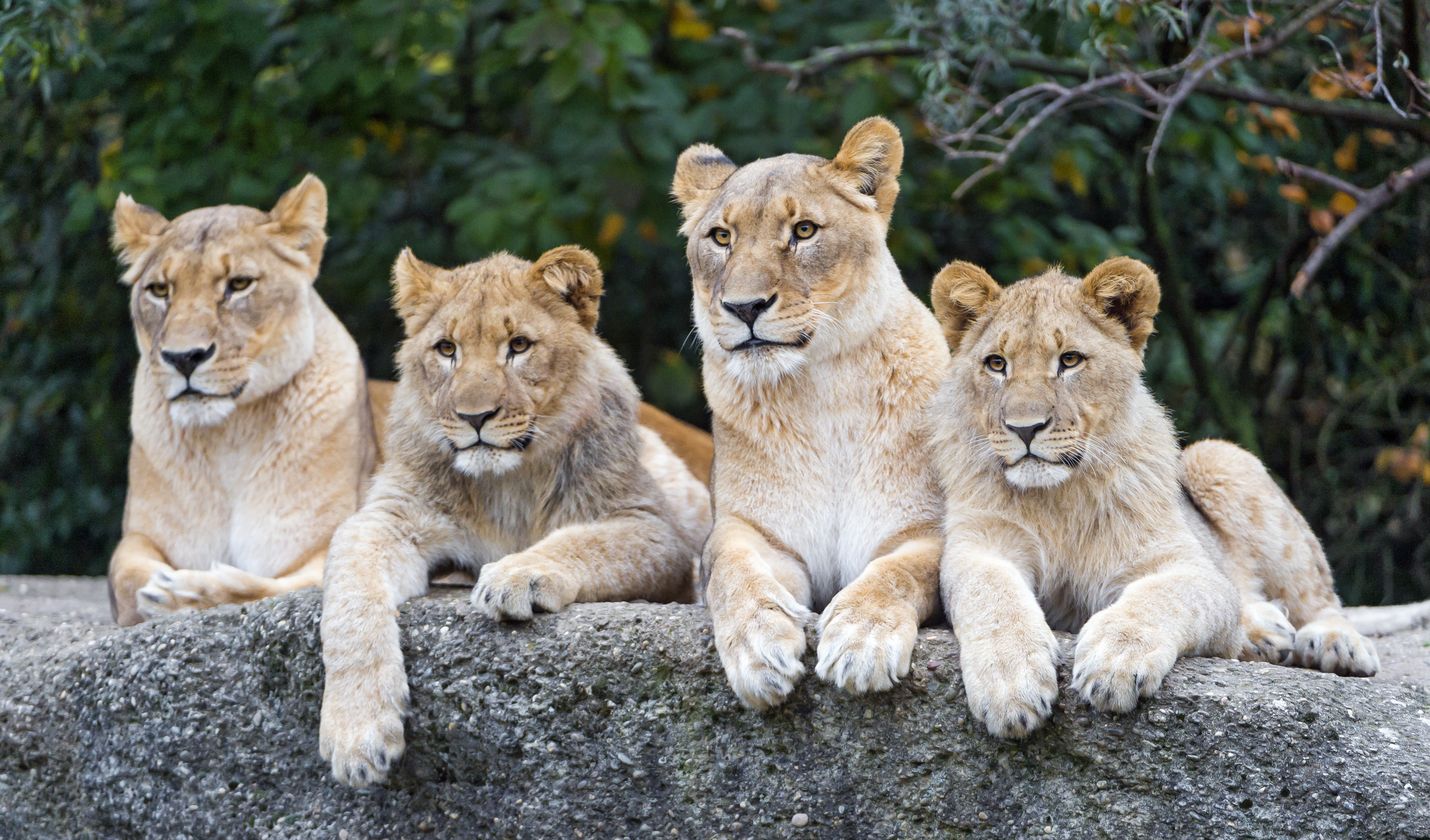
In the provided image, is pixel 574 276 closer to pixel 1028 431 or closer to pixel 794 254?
pixel 794 254

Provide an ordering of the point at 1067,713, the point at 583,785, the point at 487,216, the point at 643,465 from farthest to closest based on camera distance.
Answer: the point at 487,216
the point at 643,465
the point at 583,785
the point at 1067,713

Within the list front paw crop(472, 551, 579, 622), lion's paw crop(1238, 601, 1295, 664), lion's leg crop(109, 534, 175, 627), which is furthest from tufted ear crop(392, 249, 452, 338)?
lion's paw crop(1238, 601, 1295, 664)

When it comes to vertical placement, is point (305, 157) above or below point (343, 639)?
above

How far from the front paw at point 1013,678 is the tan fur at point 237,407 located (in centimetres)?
230

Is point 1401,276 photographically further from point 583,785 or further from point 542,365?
point 583,785

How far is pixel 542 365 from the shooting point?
384cm

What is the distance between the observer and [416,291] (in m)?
4.06

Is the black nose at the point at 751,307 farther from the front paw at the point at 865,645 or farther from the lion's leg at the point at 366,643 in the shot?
the lion's leg at the point at 366,643

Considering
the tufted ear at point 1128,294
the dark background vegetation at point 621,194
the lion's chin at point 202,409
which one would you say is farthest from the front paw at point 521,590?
the dark background vegetation at point 621,194

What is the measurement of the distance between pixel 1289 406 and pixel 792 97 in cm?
367

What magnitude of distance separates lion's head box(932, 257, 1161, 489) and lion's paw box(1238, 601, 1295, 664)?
27.3 inches

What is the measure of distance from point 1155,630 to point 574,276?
6.42ft

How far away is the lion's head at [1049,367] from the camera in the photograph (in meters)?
3.27

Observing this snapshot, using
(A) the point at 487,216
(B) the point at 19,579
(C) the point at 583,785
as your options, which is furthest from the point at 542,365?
(B) the point at 19,579
